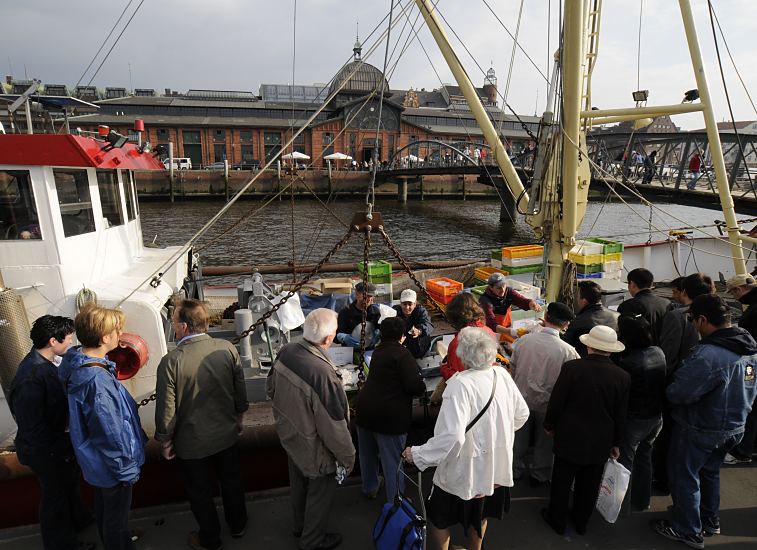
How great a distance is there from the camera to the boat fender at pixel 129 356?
4.05 meters

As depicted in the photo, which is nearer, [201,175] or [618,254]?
[618,254]

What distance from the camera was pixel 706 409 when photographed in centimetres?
315

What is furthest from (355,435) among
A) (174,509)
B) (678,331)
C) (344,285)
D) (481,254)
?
(481,254)

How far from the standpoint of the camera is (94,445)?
8.96 ft

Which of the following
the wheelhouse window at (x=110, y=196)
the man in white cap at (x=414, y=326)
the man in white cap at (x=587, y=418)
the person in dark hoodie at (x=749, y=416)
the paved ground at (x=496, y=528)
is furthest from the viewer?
the wheelhouse window at (x=110, y=196)

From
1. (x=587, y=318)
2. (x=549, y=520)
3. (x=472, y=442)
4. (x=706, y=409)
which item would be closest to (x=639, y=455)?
(x=706, y=409)

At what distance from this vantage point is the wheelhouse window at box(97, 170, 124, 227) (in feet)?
17.6

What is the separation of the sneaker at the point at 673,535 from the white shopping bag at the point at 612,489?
0.46m

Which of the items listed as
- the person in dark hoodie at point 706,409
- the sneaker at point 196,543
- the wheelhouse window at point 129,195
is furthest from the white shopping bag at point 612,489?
the wheelhouse window at point 129,195

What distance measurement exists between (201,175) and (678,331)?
143 ft

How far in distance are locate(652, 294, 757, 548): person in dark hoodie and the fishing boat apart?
216cm

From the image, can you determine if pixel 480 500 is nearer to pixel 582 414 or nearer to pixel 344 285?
pixel 582 414

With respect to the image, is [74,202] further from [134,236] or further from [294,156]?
[294,156]

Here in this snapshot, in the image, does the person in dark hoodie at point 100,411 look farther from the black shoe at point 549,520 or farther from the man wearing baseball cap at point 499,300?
the man wearing baseball cap at point 499,300
